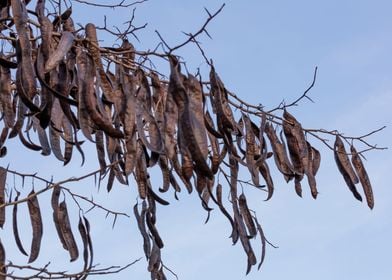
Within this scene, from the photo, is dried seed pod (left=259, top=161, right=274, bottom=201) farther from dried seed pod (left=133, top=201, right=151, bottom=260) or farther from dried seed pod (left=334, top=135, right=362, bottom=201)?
dried seed pod (left=133, top=201, right=151, bottom=260)

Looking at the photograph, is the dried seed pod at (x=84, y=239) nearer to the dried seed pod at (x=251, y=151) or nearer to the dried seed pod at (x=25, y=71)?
the dried seed pod at (x=251, y=151)

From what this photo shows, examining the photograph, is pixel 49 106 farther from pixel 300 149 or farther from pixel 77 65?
pixel 300 149

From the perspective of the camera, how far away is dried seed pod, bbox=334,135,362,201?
9.20 feet

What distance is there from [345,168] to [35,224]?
1112 mm

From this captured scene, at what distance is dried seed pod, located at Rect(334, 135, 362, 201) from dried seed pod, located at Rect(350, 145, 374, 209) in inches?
1.2

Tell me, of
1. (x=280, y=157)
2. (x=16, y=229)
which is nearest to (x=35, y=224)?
(x=16, y=229)

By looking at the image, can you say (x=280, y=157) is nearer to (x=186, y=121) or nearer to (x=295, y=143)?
(x=295, y=143)

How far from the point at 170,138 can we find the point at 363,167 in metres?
1.19

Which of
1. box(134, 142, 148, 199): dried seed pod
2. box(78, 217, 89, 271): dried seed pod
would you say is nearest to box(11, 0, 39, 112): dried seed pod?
box(134, 142, 148, 199): dried seed pod

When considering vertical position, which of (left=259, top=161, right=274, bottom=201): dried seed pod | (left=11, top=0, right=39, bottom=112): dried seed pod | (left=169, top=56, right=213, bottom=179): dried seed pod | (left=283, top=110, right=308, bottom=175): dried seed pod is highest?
(left=283, top=110, right=308, bottom=175): dried seed pod

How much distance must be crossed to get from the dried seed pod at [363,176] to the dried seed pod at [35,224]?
1.13m

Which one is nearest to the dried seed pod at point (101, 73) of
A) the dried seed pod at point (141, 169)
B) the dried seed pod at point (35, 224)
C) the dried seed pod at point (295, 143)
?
the dried seed pod at point (141, 169)

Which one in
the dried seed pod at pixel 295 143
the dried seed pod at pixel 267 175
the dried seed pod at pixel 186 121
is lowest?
the dried seed pod at pixel 186 121

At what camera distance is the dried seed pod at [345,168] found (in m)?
2.80
